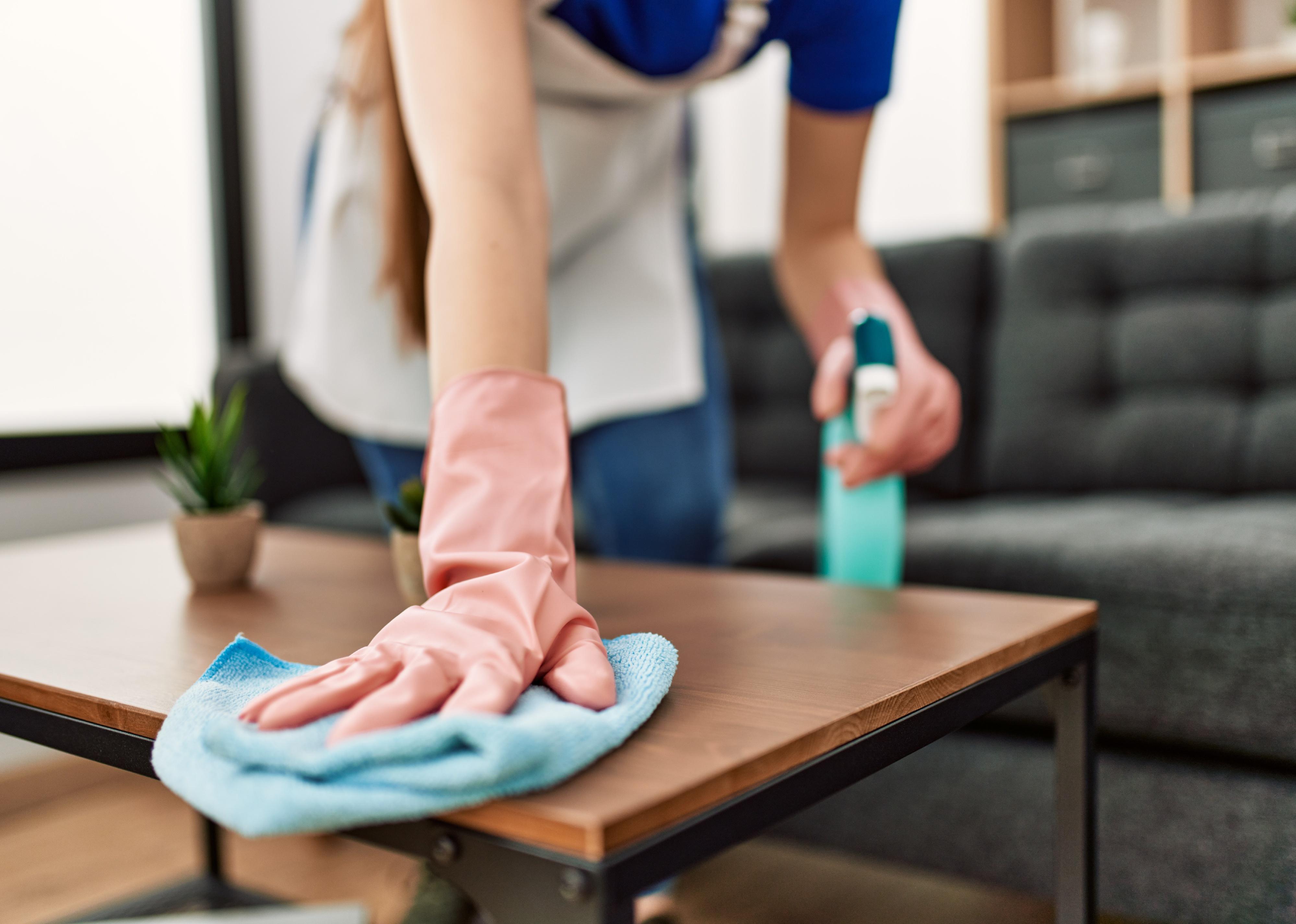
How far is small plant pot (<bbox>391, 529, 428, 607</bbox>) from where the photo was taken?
2.47ft

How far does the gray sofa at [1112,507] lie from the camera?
3.28ft

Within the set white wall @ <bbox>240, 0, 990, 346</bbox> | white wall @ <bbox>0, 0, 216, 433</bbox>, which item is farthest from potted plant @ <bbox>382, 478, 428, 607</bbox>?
white wall @ <bbox>0, 0, 216, 433</bbox>

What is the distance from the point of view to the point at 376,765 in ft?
1.24

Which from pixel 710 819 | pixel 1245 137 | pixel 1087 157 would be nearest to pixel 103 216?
pixel 710 819

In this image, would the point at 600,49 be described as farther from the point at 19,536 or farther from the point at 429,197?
the point at 19,536

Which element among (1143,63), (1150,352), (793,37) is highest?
(1143,63)

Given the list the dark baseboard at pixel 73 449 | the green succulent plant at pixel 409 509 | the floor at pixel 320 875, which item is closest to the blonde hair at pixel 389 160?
the green succulent plant at pixel 409 509

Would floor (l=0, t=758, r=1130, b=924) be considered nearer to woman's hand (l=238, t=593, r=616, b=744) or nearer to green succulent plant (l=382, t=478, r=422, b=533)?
green succulent plant (l=382, t=478, r=422, b=533)

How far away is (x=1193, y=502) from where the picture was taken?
1.46m

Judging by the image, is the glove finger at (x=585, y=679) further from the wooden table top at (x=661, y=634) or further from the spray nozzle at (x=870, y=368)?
the spray nozzle at (x=870, y=368)

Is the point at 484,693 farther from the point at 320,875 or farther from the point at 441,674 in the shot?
the point at 320,875

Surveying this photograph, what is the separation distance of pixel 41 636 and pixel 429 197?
1.29ft

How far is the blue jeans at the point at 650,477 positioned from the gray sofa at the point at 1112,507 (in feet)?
0.96

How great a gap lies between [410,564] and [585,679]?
0.34 meters
